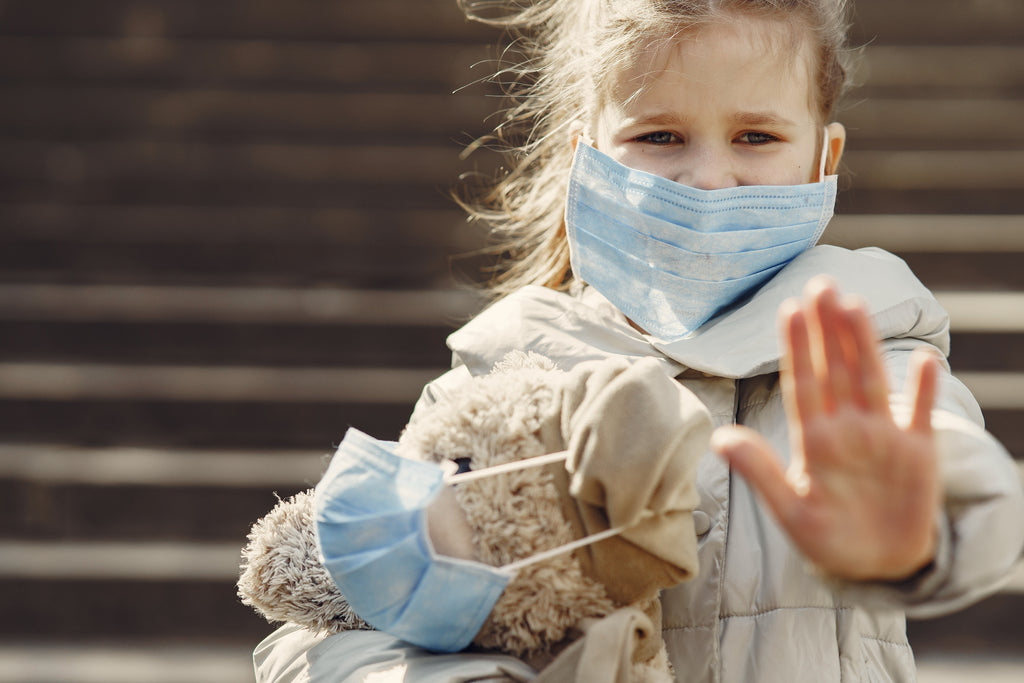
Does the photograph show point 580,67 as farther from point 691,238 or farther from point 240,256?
point 240,256

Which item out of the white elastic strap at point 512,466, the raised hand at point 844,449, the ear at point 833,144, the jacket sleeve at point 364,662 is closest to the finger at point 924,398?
the raised hand at point 844,449

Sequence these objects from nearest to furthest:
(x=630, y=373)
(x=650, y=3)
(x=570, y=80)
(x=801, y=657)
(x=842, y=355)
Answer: (x=842, y=355) → (x=630, y=373) → (x=801, y=657) → (x=650, y=3) → (x=570, y=80)

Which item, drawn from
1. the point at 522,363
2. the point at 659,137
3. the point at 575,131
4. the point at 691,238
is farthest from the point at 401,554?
the point at 575,131

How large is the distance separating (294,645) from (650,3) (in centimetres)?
106

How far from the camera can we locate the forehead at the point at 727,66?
1.43 meters

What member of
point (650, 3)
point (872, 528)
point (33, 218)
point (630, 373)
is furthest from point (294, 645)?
point (33, 218)

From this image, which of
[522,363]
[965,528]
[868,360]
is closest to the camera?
[868,360]

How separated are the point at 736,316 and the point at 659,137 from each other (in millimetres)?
310

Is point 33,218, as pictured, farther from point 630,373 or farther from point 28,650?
point 630,373

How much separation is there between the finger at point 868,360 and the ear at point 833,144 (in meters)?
0.85

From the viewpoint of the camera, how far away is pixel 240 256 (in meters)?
4.31

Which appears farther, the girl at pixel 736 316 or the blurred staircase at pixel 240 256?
the blurred staircase at pixel 240 256

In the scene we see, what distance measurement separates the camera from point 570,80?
179 centimetres

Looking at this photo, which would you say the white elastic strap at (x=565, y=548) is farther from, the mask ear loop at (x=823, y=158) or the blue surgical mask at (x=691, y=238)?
the mask ear loop at (x=823, y=158)
